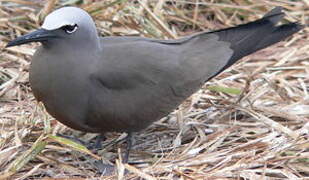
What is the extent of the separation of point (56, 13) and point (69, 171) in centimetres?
90

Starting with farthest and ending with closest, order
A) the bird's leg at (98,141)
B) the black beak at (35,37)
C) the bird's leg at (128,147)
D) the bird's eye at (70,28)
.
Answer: the bird's leg at (98,141), the bird's leg at (128,147), the bird's eye at (70,28), the black beak at (35,37)

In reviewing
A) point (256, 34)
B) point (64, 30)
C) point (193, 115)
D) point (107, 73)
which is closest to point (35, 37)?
point (64, 30)

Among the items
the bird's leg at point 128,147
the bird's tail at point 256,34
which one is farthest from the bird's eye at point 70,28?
the bird's tail at point 256,34

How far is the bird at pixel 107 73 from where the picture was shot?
4.32 meters

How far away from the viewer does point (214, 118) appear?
16.9 ft

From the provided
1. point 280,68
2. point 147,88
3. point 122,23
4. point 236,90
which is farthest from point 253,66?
point 147,88

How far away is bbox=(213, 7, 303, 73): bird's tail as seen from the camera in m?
5.06

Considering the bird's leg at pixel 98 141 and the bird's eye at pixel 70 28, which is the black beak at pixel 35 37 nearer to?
the bird's eye at pixel 70 28

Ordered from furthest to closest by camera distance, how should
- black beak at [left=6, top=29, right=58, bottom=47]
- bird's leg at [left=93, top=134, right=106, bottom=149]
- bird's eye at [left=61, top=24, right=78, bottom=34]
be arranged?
bird's leg at [left=93, top=134, right=106, bottom=149] < bird's eye at [left=61, top=24, right=78, bottom=34] < black beak at [left=6, top=29, right=58, bottom=47]

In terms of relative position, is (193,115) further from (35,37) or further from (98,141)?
(35,37)

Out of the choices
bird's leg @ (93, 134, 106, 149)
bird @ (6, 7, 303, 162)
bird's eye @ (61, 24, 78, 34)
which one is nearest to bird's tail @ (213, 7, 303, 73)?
bird @ (6, 7, 303, 162)

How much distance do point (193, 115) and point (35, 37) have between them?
55.4 inches

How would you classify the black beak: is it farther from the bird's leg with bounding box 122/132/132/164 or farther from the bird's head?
the bird's leg with bounding box 122/132/132/164

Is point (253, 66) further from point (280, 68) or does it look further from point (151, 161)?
point (151, 161)
